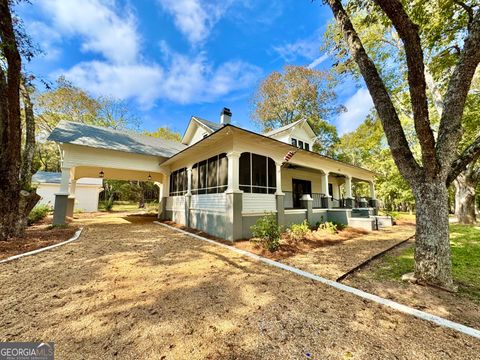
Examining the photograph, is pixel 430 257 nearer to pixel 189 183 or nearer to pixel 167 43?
pixel 189 183

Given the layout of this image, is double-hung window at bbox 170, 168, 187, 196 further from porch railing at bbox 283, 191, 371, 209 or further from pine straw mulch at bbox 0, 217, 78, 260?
porch railing at bbox 283, 191, 371, 209

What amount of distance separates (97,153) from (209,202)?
24.0 feet

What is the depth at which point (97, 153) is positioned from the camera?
11.0m

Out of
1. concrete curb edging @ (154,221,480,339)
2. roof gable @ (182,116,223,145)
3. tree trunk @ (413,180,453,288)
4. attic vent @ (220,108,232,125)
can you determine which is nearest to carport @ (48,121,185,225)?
roof gable @ (182,116,223,145)

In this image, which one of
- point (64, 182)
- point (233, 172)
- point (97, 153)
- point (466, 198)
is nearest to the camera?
point (233, 172)

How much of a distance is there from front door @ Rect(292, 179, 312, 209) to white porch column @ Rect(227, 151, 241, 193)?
734cm

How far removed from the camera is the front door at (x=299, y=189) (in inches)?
551

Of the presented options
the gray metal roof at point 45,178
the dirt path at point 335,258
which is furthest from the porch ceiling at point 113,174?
the dirt path at point 335,258

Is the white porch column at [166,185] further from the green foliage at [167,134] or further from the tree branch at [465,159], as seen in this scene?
the green foliage at [167,134]

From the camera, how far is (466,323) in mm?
2645

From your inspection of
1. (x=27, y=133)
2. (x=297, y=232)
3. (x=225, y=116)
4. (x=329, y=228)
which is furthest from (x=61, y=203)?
(x=329, y=228)

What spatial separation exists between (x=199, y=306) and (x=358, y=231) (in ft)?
31.8

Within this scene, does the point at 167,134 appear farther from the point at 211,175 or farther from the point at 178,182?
the point at 211,175

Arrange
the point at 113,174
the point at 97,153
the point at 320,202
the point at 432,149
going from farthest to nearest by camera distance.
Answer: the point at 113,174
the point at 320,202
the point at 97,153
the point at 432,149
